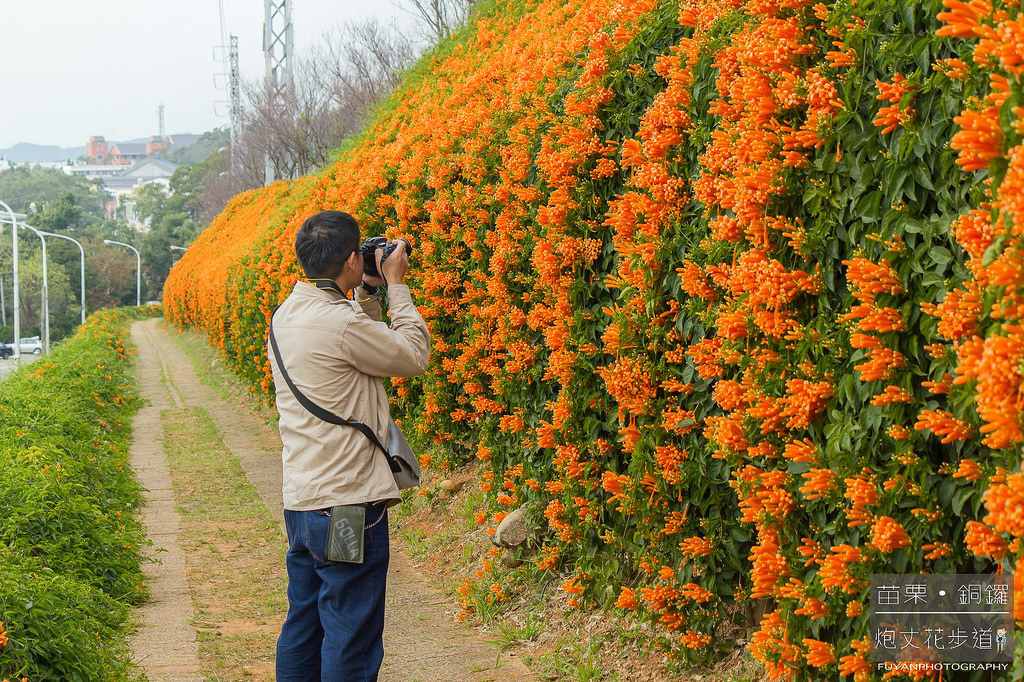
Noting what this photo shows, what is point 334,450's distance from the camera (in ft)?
11.5

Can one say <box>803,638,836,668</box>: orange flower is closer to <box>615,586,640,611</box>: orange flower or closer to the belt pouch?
<box>615,586,640,611</box>: orange flower

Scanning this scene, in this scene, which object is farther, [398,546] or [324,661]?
[398,546]

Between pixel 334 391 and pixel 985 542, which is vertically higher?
pixel 334 391

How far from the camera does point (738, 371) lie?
10.5ft

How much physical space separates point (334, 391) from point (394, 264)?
658 mm

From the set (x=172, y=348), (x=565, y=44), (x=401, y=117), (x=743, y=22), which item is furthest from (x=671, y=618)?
(x=172, y=348)

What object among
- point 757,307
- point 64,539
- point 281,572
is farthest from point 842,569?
point 64,539

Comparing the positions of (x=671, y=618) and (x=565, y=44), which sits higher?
(x=565, y=44)

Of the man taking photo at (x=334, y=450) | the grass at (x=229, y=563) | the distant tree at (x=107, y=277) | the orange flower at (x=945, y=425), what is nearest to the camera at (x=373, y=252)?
the man taking photo at (x=334, y=450)

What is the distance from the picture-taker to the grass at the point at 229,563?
495 cm

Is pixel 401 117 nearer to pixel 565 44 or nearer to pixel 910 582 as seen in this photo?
pixel 565 44

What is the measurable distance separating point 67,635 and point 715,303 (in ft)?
10.6

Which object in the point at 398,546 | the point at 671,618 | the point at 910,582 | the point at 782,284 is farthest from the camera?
the point at 398,546

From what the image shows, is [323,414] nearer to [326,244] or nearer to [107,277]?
[326,244]
